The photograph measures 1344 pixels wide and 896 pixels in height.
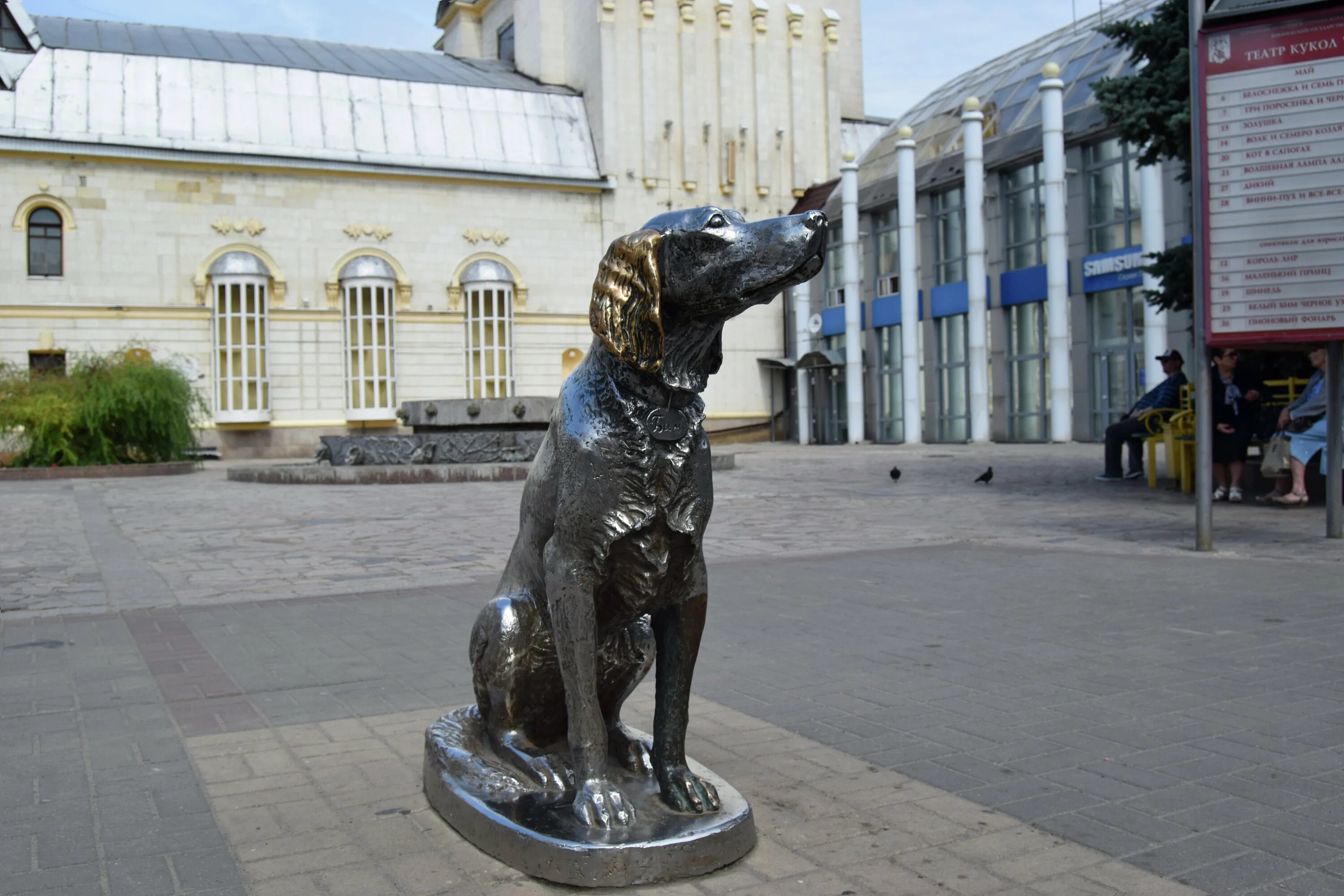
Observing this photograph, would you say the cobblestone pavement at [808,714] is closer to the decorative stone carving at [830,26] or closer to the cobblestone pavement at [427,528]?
the cobblestone pavement at [427,528]

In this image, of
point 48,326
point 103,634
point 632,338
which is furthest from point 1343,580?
point 48,326

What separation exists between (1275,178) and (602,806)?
28.9 feet

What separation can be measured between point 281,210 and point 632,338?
3403 cm

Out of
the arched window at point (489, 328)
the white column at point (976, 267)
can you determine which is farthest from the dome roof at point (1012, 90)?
the arched window at point (489, 328)

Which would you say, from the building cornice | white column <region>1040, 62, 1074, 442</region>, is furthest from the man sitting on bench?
the building cornice

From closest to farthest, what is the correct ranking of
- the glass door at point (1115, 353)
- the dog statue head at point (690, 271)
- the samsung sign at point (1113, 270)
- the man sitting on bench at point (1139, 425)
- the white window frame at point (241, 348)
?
the dog statue head at point (690, 271) → the man sitting on bench at point (1139, 425) → the samsung sign at point (1113, 270) → the glass door at point (1115, 353) → the white window frame at point (241, 348)

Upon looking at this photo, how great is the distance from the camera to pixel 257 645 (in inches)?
237

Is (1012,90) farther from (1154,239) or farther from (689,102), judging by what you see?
(689,102)

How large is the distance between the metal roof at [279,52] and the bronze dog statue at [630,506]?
36.4 meters

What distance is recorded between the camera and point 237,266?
33.2 metres

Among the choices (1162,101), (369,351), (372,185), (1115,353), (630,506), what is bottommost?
(630,506)

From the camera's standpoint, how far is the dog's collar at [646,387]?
2908 mm

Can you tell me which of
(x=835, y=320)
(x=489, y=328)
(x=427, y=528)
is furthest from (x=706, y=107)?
(x=427, y=528)

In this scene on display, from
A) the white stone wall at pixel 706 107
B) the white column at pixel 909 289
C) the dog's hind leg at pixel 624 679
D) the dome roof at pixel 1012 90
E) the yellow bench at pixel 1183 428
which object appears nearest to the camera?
the dog's hind leg at pixel 624 679
